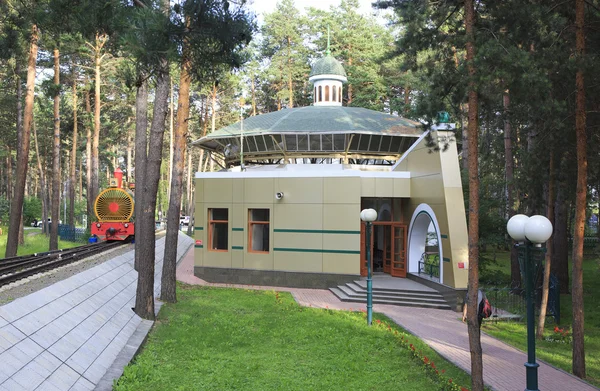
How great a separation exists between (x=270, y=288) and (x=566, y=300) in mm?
10620

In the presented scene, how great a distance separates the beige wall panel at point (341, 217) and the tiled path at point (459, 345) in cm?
252

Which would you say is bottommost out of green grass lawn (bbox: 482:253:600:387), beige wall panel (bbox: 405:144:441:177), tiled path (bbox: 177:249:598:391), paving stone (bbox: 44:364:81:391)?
green grass lawn (bbox: 482:253:600:387)

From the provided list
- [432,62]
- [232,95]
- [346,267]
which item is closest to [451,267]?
[346,267]

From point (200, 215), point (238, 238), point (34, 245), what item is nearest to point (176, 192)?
point (200, 215)

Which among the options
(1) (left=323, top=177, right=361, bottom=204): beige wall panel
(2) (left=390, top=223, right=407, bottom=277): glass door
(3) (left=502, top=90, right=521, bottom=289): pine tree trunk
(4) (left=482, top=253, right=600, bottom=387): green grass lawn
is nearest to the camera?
(4) (left=482, top=253, right=600, bottom=387): green grass lawn

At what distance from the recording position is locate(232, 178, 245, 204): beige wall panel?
2078 centimetres

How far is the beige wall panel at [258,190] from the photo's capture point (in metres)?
20.4

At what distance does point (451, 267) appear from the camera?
16234 millimetres

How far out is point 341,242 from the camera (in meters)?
19.5

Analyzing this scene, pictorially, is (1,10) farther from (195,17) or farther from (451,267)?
(451,267)

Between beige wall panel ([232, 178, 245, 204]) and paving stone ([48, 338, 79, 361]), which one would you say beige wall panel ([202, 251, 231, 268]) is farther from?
paving stone ([48, 338, 79, 361])

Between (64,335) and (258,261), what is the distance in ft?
42.4

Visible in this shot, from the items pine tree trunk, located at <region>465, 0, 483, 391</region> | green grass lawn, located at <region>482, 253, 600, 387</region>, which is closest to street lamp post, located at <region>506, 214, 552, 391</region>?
pine tree trunk, located at <region>465, 0, 483, 391</region>

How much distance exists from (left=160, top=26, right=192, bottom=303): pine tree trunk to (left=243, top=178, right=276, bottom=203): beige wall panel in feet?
12.3
